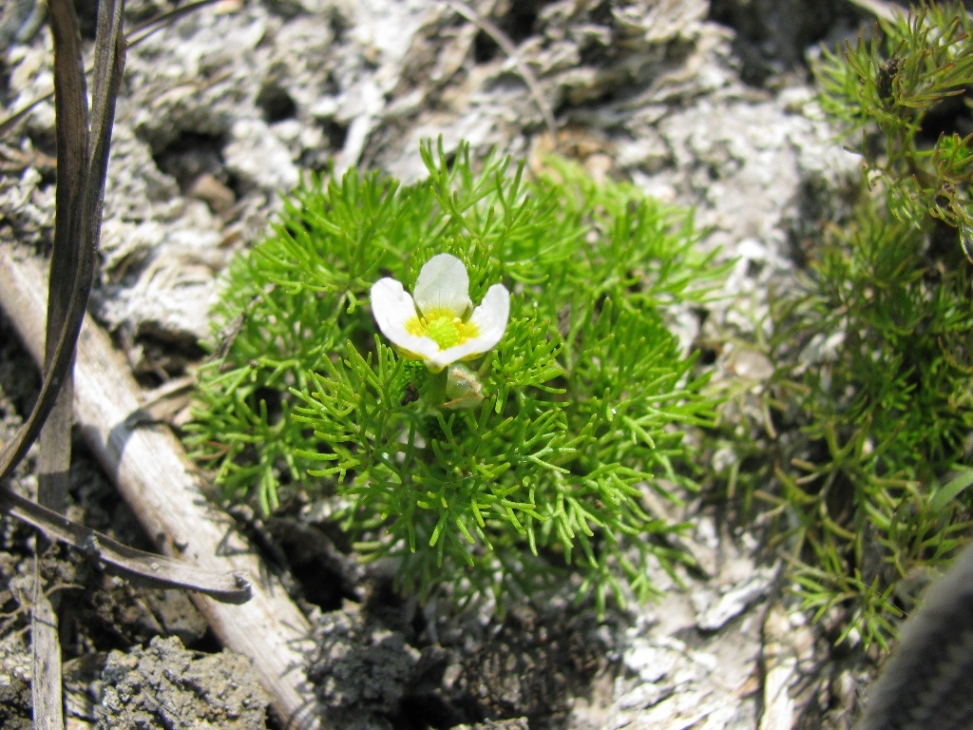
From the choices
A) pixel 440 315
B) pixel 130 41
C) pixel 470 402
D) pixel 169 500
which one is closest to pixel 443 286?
pixel 440 315

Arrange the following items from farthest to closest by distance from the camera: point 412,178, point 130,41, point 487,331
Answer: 1. point 412,178
2. point 130,41
3. point 487,331

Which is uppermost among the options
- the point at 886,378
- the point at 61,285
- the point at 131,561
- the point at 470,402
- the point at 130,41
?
the point at 130,41

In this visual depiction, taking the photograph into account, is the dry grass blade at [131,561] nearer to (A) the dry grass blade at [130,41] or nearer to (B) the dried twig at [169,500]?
(B) the dried twig at [169,500]

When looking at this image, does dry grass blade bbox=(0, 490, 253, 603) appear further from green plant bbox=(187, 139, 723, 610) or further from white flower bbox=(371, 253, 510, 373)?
white flower bbox=(371, 253, 510, 373)

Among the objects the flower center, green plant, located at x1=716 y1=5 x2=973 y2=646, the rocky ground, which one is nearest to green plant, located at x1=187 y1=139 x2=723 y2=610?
the flower center

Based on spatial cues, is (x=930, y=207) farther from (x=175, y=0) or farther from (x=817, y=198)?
(x=175, y=0)

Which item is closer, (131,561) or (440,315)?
(440,315)

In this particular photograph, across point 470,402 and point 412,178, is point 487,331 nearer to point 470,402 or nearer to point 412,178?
point 470,402
